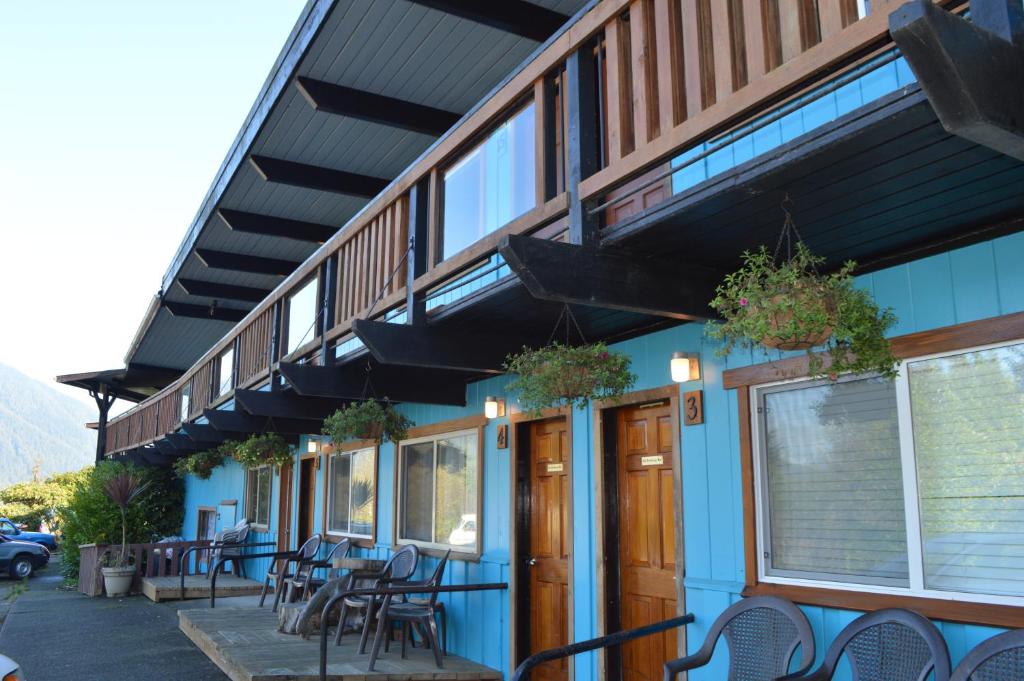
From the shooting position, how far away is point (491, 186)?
6.39m

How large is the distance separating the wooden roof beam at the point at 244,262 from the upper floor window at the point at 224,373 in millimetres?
1336

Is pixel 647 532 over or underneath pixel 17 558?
over

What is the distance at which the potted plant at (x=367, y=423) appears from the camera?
23.0ft

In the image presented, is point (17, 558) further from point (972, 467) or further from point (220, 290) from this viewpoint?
point (972, 467)

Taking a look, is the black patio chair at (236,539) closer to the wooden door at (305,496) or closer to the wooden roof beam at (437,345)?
the wooden door at (305,496)

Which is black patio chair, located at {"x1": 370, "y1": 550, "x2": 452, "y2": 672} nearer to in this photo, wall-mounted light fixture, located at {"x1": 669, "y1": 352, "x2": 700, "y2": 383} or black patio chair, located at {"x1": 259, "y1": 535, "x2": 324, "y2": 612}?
wall-mounted light fixture, located at {"x1": 669, "y1": 352, "x2": 700, "y2": 383}

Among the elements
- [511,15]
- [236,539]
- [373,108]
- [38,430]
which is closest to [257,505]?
[236,539]

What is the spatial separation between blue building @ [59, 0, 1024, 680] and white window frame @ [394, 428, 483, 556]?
3 cm

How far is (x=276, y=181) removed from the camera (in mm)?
9141

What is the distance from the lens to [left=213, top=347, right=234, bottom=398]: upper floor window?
11.6 meters

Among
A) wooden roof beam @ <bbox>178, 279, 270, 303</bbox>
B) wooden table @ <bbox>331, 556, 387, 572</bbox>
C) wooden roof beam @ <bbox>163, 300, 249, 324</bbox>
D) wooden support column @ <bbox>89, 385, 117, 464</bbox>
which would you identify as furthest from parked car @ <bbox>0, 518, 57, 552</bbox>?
wooden table @ <bbox>331, 556, 387, 572</bbox>

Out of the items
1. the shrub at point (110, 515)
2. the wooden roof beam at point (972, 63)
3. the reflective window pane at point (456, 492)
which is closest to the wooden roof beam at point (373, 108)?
the reflective window pane at point (456, 492)

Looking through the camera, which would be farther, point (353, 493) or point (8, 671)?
point (353, 493)

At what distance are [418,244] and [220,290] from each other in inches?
395
